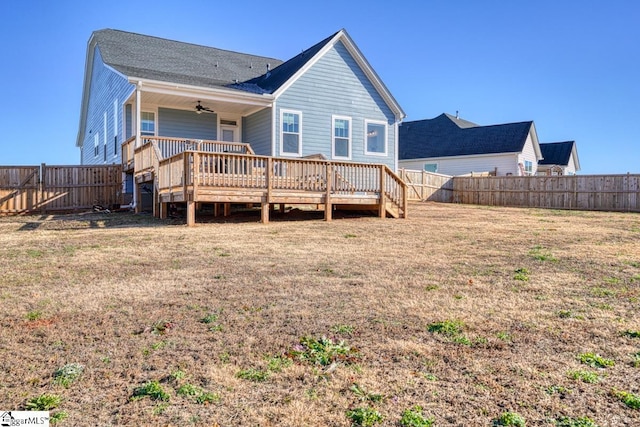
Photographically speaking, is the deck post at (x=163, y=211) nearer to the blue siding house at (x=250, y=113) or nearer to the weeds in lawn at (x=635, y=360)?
the blue siding house at (x=250, y=113)

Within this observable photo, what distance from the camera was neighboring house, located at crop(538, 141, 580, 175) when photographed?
120 ft

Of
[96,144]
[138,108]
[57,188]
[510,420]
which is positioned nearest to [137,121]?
[138,108]

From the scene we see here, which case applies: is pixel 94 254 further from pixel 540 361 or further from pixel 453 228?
pixel 453 228

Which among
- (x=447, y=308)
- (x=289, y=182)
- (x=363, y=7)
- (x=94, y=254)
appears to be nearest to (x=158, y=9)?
(x=363, y=7)

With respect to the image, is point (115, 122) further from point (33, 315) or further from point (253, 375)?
point (253, 375)

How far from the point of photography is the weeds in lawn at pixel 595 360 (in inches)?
135

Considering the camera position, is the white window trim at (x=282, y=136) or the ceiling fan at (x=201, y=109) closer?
the ceiling fan at (x=201, y=109)

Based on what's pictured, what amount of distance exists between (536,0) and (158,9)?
1507 centimetres

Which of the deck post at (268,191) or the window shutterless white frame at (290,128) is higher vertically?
the window shutterless white frame at (290,128)

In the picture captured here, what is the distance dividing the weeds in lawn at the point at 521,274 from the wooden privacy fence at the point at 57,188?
1387 centimetres

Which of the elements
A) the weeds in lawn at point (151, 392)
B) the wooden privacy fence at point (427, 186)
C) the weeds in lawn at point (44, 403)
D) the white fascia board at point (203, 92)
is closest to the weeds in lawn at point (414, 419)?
the weeds in lawn at point (151, 392)

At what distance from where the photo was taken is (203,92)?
1504cm

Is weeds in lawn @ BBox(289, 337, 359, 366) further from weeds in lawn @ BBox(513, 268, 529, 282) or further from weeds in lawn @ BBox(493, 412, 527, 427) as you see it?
weeds in lawn @ BBox(513, 268, 529, 282)

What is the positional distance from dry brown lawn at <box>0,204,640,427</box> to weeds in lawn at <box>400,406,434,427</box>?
0.04m
